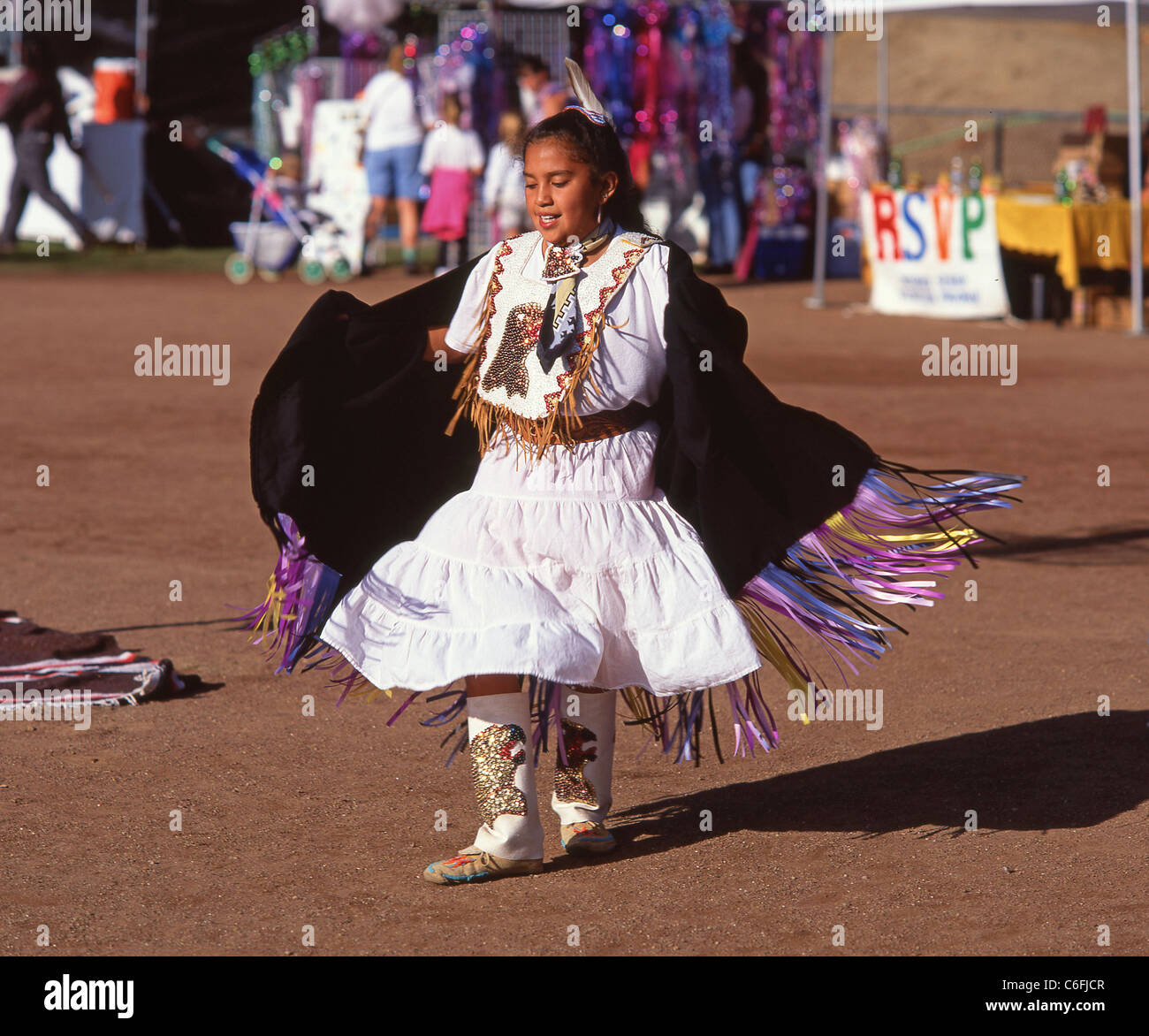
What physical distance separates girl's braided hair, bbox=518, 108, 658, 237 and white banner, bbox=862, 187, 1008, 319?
12.2m

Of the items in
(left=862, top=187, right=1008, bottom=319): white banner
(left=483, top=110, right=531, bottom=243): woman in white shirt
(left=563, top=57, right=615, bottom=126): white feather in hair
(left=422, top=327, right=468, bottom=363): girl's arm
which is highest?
(left=483, top=110, right=531, bottom=243): woman in white shirt

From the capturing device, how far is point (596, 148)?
4.05 meters

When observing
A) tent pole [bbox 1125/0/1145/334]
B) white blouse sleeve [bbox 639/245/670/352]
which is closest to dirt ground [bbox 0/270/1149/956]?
white blouse sleeve [bbox 639/245/670/352]

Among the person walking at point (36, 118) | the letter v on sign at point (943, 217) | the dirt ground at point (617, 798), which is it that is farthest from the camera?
the person walking at point (36, 118)

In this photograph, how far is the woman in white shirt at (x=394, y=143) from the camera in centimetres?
1908

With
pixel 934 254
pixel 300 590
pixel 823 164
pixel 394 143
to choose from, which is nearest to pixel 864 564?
pixel 300 590

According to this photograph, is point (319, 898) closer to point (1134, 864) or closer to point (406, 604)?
point (406, 604)

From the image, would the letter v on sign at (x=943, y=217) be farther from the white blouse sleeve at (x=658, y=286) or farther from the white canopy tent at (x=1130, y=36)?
the white blouse sleeve at (x=658, y=286)

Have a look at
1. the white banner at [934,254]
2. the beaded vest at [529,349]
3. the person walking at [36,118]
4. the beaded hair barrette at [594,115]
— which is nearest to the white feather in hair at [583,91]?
the beaded hair barrette at [594,115]

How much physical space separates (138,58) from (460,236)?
6.81 meters

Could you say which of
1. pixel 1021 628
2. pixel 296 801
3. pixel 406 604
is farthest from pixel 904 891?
pixel 1021 628

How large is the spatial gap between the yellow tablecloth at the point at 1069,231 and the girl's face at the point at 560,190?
467 inches

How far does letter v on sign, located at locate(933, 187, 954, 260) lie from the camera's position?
16.1m

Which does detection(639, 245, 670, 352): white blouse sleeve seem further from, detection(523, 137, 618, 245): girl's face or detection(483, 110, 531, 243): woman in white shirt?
detection(483, 110, 531, 243): woman in white shirt
